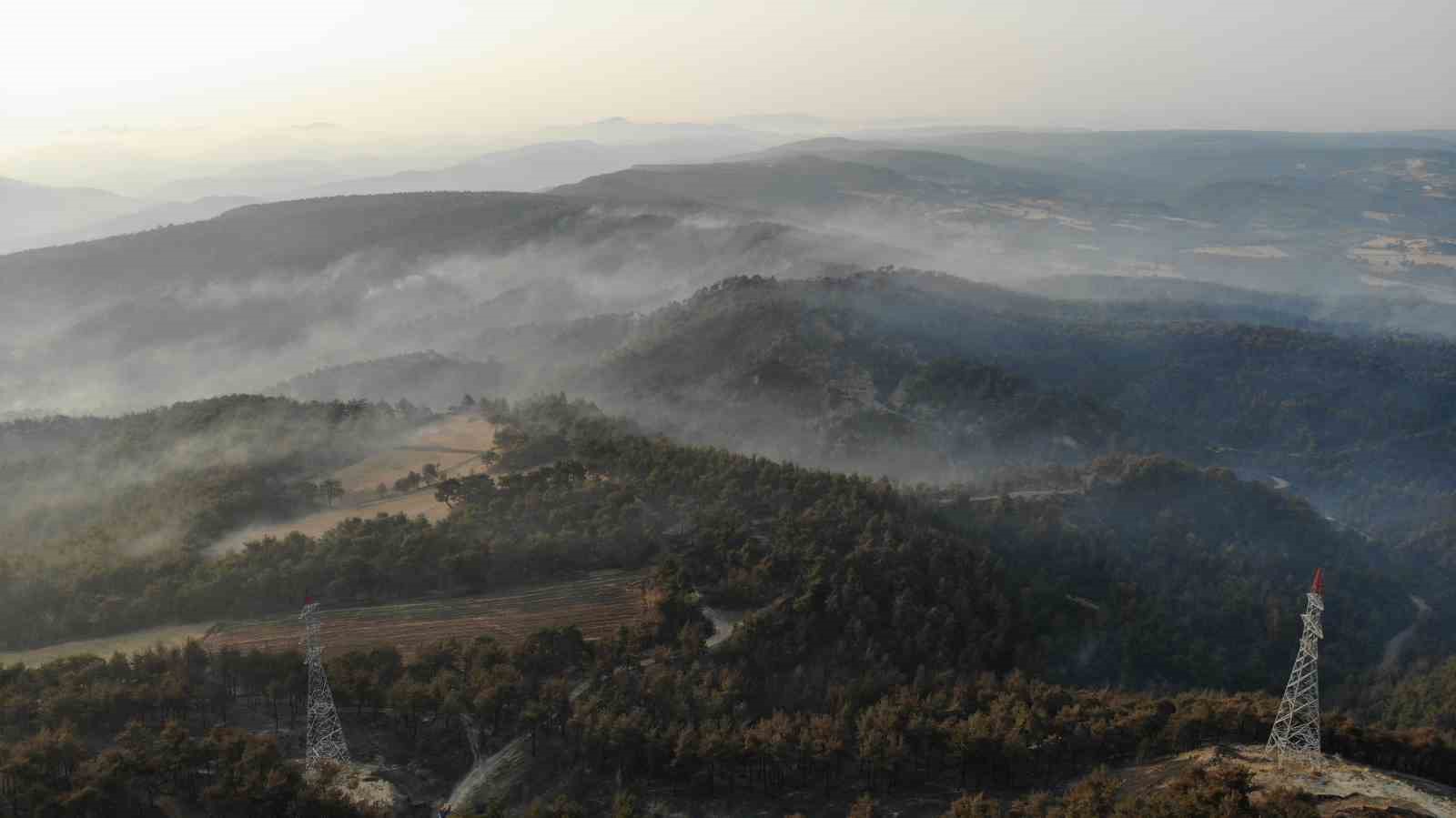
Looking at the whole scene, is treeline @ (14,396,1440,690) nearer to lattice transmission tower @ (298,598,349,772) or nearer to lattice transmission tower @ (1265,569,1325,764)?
lattice transmission tower @ (298,598,349,772)

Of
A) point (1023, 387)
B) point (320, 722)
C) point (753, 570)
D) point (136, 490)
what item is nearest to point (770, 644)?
point (753, 570)

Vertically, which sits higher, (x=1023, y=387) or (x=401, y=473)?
(x=401, y=473)

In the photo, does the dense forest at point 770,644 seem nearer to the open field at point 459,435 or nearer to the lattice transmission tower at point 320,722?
the lattice transmission tower at point 320,722

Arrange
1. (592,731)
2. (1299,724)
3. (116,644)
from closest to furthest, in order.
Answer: (1299,724)
(592,731)
(116,644)

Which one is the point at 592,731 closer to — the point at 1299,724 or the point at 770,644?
the point at 770,644

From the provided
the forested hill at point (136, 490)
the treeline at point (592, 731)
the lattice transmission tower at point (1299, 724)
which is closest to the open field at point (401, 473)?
the forested hill at point (136, 490)

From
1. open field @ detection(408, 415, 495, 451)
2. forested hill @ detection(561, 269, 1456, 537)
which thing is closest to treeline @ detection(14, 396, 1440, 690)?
open field @ detection(408, 415, 495, 451)
